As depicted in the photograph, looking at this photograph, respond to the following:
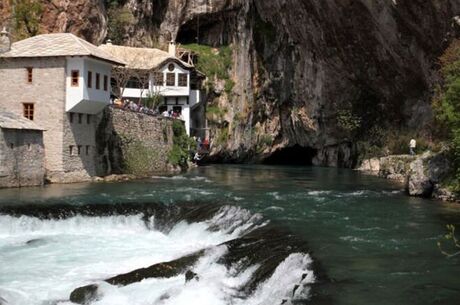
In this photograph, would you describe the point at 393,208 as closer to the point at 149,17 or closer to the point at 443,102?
the point at 443,102

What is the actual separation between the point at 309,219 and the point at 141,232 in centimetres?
637

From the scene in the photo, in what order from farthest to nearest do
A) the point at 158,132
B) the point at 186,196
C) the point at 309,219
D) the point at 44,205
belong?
the point at 158,132 → the point at 186,196 → the point at 44,205 → the point at 309,219

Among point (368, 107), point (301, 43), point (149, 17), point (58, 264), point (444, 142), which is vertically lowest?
point (58, 264)

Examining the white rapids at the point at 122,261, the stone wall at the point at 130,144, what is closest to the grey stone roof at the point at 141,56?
the stone wall at the point at 130,144

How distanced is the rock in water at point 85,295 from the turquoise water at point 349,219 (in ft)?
17.5

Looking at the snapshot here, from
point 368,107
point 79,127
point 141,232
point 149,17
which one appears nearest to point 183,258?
point 141,232

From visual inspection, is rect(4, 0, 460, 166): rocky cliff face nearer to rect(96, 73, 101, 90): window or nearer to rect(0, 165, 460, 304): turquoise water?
rect(0, 165, 460, 304): turquoise water

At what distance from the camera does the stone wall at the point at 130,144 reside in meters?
37.9

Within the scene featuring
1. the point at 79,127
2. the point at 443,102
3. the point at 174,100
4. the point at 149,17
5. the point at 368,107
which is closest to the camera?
the point at 443,102

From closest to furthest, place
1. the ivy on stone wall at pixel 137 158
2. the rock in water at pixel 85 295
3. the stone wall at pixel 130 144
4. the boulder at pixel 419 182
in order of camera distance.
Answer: the rock in water at pixel 85 295
the boulder at pixel 419 182
the stone wall at pixel 130 144
the ivy on stone wall at pixel 137 158

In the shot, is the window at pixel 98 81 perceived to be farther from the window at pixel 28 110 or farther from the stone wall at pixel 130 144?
the window at pixel 28 110

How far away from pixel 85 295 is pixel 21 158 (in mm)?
18211

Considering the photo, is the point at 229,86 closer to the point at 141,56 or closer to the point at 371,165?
the point at 141,56

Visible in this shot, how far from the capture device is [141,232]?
76.5ft
